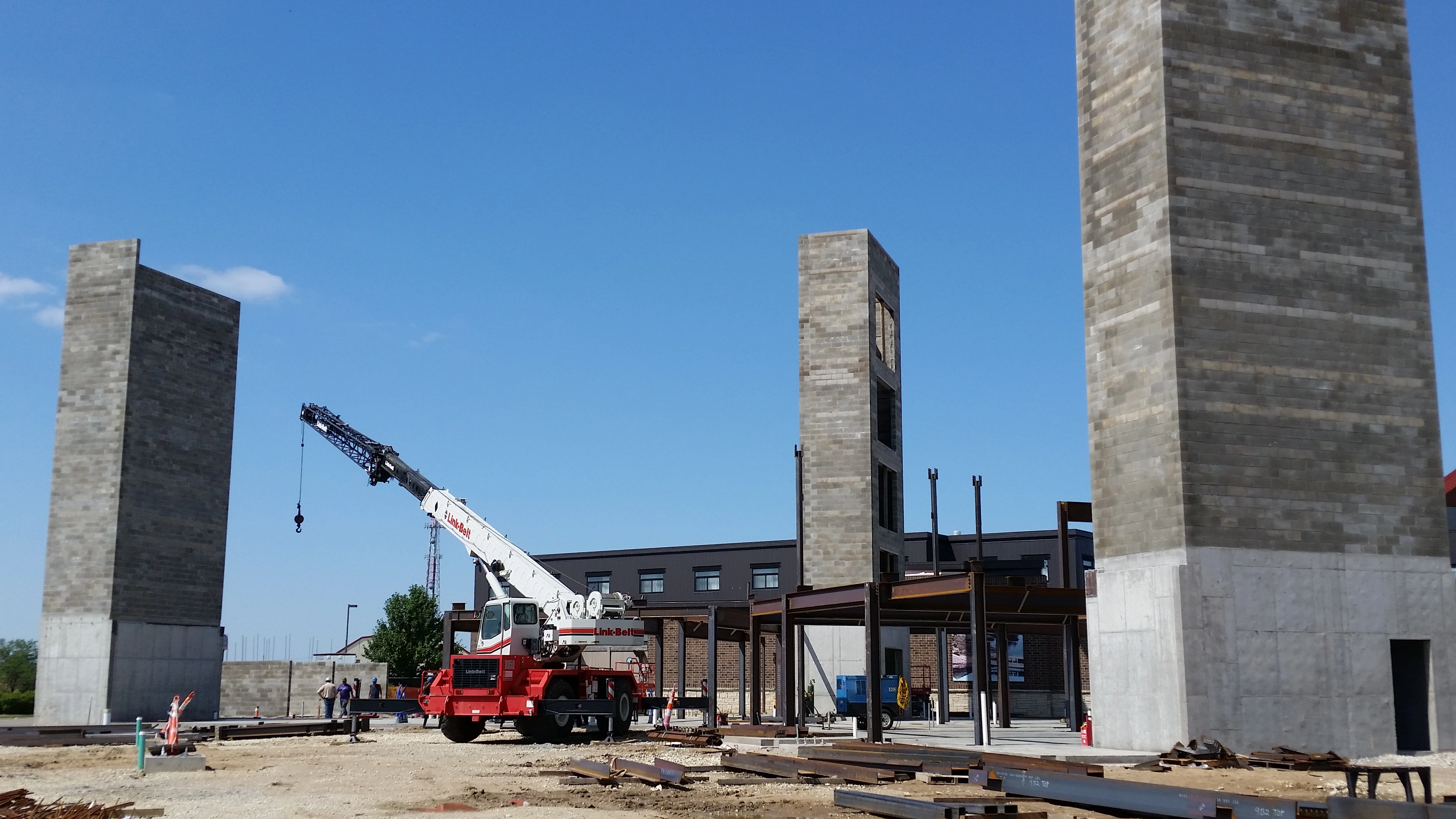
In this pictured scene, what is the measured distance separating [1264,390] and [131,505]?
38.1 metres

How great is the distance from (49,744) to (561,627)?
42.9 ft

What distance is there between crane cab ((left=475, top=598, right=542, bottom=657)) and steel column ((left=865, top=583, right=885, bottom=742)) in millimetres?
8451

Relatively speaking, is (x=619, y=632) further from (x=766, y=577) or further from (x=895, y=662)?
(x=766, y=577)

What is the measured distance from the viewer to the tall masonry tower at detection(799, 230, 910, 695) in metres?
49.9

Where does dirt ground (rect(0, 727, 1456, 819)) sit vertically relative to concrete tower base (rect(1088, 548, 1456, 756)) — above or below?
below

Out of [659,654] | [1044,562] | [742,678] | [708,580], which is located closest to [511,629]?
[659,654]

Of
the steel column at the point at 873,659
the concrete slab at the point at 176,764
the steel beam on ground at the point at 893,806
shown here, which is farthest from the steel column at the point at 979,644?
the concrete slab at the point at 176,764

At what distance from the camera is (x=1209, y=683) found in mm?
26891

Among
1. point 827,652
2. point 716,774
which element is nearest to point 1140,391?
point 716,774

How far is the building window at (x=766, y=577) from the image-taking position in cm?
7362

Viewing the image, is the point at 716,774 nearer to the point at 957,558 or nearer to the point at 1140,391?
the point at 1140,391

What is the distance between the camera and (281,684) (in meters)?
58.7

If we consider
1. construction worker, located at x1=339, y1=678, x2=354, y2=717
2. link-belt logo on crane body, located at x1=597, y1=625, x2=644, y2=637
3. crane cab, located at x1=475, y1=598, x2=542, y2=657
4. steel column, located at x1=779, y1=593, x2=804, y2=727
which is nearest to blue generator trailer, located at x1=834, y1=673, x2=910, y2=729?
steel column, located at x1=779, y1=593, x2=804, y2=727

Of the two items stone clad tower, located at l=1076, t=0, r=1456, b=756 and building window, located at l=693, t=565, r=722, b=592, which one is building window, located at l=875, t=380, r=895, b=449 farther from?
stone clad tower, located at l=1076, t=0, r=1456, b=756
